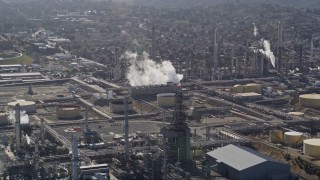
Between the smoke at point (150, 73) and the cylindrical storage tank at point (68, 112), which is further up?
the smoke at point (150, 73)

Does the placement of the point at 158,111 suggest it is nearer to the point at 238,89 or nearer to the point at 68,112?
the point at 68,112

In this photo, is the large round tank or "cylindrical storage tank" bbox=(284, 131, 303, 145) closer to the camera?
"cylindrical storage tank" bbox=(284, 131, 303, 145)

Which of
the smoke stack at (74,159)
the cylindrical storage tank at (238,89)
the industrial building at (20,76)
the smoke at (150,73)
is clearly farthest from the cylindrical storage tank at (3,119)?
the industrial building at (20,76)

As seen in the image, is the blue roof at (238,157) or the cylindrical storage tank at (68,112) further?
the cylindrical storage tank at (68,112)

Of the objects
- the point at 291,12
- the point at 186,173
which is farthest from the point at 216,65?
the point at 291,12

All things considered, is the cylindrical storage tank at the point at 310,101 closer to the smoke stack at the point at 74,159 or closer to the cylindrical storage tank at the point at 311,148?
the cylindrical storage tank at the point at 311,148

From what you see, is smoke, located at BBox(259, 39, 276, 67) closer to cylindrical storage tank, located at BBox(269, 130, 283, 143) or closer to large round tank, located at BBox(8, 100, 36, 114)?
large round tank, located at BBox(8, 100, 36, 114)

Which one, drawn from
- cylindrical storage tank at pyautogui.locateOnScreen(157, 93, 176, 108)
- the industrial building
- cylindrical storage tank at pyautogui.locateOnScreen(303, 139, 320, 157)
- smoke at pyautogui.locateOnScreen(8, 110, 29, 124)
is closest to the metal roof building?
cylindrical storage tank at pyautogui.locateOnScreen(303, 139, 320, 157)
